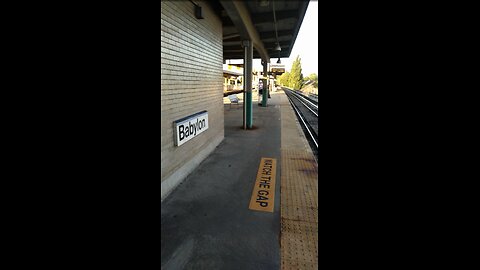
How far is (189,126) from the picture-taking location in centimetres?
560

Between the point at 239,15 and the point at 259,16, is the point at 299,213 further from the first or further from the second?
the point at 259,16

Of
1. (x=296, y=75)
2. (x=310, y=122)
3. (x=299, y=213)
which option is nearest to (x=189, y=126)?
(x=299, y=213)

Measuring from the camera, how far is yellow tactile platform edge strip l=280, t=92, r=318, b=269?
296 centimetres

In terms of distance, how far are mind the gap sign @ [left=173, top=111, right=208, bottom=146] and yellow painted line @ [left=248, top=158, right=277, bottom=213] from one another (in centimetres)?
170

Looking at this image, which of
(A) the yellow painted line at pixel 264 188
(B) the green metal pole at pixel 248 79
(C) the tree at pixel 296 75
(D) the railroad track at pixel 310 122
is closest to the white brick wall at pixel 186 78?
Result: (A) the yellow painted line at pixel 264 188

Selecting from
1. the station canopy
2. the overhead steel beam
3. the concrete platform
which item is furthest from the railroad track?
the overhead steel beam

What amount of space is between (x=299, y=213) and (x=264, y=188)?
43.7 inches

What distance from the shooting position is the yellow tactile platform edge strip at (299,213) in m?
2.96

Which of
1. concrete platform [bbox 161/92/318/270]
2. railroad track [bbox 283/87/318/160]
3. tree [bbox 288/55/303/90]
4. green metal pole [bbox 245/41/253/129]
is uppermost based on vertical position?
tree [bbox 288/55/303/90]

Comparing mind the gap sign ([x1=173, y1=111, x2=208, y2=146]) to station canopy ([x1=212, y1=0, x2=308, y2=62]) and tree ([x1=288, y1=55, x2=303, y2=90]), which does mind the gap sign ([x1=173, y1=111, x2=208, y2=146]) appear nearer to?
station canopy ([x1=212, y1=0, x2=308, y2=62])

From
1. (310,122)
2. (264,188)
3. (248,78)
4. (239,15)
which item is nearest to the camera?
(264,188)

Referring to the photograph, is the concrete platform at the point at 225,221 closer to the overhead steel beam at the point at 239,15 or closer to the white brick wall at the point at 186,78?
the white brick wall at the point at 186,78
